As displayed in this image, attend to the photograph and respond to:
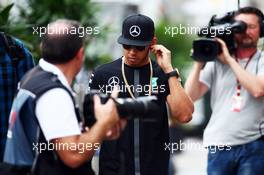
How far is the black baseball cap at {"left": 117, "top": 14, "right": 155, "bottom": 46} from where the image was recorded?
598cm

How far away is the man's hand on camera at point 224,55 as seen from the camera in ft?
22.2

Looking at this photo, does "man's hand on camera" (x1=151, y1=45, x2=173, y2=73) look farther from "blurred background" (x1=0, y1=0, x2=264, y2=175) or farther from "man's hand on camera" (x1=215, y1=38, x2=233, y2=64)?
"man's hand on camera" (x1=215, y1=38, x2=233, y2=64)

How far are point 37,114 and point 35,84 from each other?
177mm

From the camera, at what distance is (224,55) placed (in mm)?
6801

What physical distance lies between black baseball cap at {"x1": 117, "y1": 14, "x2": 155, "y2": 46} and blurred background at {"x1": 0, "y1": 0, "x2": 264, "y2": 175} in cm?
46

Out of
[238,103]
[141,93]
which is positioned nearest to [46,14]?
[238,103]

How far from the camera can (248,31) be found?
6.89 meters

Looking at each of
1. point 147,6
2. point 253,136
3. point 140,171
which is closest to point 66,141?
point 140,171

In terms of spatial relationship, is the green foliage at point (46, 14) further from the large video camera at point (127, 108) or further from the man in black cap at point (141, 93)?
the large video camera at point (127, 108)

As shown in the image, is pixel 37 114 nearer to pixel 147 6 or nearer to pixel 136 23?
pixel 136 23

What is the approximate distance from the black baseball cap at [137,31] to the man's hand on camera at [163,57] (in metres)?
0.12

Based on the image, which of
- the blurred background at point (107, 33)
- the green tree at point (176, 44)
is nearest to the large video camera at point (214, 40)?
the blurred background at point (107, 33)

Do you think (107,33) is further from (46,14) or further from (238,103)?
(238,103)

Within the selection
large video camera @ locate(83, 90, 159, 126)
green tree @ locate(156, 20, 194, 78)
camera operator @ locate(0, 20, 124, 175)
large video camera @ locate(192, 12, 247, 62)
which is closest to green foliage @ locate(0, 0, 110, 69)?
large video camera @ locate(192, 12, 247, 62)
